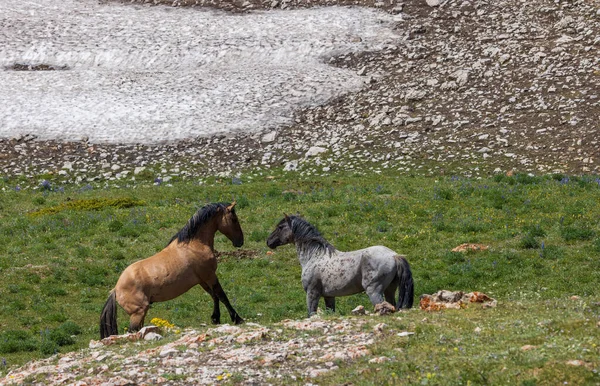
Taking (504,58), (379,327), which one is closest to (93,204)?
(379,327)

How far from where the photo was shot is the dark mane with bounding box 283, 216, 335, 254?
1795cm

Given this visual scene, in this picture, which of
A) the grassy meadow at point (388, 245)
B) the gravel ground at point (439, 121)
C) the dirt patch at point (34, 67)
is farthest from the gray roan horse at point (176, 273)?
the dirt patch at point (34, 67)

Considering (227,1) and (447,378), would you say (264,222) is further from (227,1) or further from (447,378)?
(227,1)

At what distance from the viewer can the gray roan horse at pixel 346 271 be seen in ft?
55.1

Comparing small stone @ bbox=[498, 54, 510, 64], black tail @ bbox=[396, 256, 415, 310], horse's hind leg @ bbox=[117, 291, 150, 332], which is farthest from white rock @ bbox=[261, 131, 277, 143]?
black tail @ bbox=[396, 256, 415, 310]

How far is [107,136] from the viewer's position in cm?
4181

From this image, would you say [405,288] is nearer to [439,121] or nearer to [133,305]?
[133,305]

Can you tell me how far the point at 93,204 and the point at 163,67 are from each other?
62.2 ft

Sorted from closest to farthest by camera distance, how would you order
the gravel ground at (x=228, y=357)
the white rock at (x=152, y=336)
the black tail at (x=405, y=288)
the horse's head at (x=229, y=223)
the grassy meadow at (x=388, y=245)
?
1. the grassy meadow at (x=388, y=245)
2. the gravel ground at (x=228, y=357)
3. the white rock at (x=152, y=336)
4. the black tail at (x=405, y=288)
5. the horse's head at (x=229, y=223)

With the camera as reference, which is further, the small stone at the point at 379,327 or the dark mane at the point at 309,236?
the dark mane at the point at 309,236

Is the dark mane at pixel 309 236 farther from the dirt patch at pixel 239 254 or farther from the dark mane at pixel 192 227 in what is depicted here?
the dirt patch at pixel 239 254

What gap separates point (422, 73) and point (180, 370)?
33.3 m

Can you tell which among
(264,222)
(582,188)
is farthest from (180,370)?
(582,188)

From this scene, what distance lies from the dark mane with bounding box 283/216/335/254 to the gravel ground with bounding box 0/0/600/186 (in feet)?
56.5
